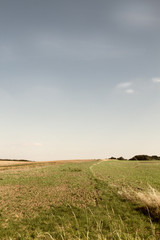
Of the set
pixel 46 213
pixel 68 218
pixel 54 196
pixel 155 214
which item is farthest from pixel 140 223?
pixel 54 196

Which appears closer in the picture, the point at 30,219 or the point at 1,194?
the point at 30,219

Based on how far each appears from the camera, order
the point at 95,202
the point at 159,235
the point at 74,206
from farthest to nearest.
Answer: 1. the point at 95,202
2. the point at 74,206
3. the point at 159,235

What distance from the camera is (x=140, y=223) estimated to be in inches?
476

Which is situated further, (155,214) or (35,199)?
(35,199)

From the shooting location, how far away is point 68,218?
13.0 metres

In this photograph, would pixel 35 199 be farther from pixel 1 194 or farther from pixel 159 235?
pixel 159 235

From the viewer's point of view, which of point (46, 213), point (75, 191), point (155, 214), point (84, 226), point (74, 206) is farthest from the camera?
point (75, 191)

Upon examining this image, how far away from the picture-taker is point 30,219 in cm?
1309

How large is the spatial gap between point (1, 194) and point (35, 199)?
4.73 metres

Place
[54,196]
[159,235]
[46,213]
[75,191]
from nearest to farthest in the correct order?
[159,235] < [46,213] < [54,196] < [75,191]

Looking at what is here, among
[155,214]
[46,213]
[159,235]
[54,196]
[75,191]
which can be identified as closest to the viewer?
[159,235]

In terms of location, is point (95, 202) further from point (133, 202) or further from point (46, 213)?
point (46, 213)

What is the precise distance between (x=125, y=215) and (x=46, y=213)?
6.10m

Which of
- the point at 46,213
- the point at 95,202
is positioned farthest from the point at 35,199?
the point at 95,202
